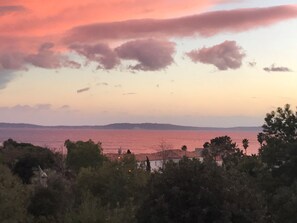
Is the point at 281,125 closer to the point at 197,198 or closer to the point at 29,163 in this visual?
the point at 197,198

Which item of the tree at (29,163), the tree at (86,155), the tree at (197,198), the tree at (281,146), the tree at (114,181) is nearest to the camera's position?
the tree at (197,198)

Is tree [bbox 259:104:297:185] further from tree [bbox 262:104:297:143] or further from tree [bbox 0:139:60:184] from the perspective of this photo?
tree [bbox 0:139:60:184]

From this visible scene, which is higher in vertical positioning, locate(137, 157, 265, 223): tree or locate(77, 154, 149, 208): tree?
locate(137, 157, 265, 223): tree

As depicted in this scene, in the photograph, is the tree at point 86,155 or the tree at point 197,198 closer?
the tree at point 197,198

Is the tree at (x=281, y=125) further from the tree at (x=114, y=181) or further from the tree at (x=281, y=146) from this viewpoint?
the tree at (x=114, y=181)

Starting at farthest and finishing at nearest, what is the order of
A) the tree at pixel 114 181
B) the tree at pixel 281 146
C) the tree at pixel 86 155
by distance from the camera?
the tree at pixel 86 155 → the tree at pixel 114 181 → the tree at pixel 281 146

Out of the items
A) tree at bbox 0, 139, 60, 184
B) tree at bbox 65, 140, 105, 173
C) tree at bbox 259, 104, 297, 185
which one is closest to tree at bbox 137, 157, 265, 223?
tree at bbox 259, 104, 297, 185

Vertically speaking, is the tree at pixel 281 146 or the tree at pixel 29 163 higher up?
the tree at pixel 281 146

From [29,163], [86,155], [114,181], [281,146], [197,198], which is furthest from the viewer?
[29,163]

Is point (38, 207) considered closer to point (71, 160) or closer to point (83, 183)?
point (83, 183)

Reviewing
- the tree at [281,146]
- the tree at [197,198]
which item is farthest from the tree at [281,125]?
the tree at [197,198]

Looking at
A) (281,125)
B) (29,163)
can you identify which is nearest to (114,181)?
(281,125)

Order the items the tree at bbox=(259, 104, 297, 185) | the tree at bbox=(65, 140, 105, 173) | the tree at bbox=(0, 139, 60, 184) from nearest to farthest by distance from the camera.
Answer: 1. the tree at bbox=(259, 104, 297, 185)
2. the tree at bbox=(65, 140, 105, 173)
3. the tree at bbox=(0, 139, 60, 184)

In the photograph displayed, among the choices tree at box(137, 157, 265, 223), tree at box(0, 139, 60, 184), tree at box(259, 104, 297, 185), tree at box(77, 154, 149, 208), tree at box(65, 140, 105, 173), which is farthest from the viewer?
tree at box(0, 139, 60, 184)
